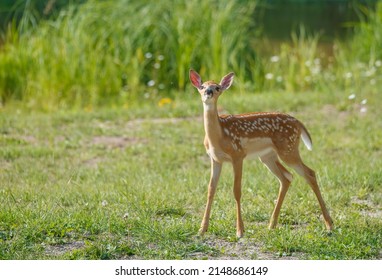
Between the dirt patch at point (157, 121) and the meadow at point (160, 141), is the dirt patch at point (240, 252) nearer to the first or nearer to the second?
the meadow at point (160, 141)

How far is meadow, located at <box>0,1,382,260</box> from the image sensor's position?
6656 mm

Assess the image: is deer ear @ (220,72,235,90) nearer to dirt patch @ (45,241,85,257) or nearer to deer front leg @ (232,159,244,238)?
deer front leg @ (232,159,244,238)

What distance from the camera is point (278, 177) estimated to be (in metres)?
7.01

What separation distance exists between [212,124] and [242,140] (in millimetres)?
280

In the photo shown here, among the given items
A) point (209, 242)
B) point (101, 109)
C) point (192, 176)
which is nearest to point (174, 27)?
point (101, 109)

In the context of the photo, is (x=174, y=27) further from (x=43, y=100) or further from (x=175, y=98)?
(x=43, y=100)

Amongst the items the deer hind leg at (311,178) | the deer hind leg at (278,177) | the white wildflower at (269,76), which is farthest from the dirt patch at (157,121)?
the deer hind leg at (311,178)

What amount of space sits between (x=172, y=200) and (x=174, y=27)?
637 cm

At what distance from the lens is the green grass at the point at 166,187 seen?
654 centimetres

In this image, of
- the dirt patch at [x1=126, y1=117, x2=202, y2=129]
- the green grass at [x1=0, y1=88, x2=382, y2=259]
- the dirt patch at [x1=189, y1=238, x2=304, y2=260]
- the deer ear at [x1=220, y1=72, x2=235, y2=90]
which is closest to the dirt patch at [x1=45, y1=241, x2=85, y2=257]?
the green grass at [x1=0, y1=88, x2=382, y2=259]

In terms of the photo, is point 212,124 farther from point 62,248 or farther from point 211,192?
point 62,248

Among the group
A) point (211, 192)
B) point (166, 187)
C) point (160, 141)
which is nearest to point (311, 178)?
point (211, 192)

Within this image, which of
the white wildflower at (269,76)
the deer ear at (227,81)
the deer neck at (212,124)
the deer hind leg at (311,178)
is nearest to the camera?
the deer neck at (212,124)

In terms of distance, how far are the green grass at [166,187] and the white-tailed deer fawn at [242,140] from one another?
33 cm
